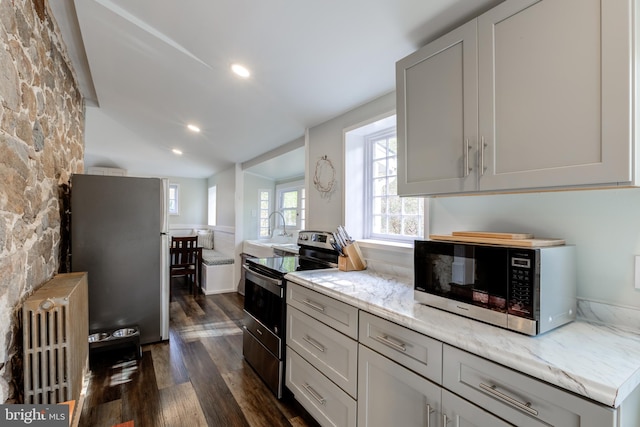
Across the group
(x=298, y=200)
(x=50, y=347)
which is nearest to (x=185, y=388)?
(x=50, y=347)

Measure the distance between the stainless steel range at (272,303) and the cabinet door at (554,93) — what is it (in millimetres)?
1455

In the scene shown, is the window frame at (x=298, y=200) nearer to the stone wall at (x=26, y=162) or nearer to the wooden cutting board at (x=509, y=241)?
the stone wall at (x=26, y=162)

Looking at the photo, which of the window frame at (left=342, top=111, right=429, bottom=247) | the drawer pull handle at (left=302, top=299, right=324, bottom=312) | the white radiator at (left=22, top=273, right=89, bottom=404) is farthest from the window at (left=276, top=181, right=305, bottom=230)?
the white radiator at (left=22, top=273, right=89, bottom=404)

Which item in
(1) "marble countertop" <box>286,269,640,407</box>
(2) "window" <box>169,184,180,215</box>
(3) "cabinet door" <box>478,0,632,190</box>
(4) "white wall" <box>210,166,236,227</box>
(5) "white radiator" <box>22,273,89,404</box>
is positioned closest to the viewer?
(1) "marble countertop" <box>286,269,640,407</box>

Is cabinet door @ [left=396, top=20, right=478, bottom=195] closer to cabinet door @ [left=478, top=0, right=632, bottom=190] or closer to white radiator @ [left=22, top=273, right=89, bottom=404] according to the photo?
cabinet door @ [left=478, top=0, right=632, bottom=190]

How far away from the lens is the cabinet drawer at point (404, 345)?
1.12 meters

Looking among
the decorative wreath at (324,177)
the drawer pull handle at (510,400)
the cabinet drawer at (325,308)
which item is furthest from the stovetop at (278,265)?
the drawer pull handle at (510,400)

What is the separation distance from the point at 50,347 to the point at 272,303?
1251mm

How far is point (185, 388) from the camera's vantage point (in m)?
2.24

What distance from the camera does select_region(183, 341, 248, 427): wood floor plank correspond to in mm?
1907

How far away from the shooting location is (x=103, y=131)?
4918 mm

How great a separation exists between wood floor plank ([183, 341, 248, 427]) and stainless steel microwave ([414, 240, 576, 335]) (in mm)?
1500

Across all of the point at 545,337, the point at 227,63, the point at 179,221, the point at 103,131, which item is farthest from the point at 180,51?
the point at 179,221

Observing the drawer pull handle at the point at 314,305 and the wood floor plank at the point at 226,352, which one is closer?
the drawer pull handle at the point at 314,305
